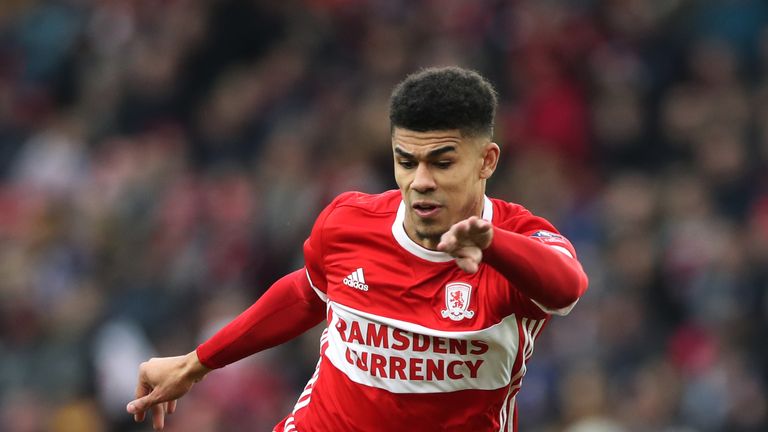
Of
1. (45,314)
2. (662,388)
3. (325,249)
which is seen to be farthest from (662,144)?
(325,249)

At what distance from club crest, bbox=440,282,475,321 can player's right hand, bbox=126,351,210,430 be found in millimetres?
1089

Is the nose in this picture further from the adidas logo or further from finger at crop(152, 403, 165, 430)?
finger at crop(152, 403, 165, 430)

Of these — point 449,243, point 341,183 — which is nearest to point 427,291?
point 449,243

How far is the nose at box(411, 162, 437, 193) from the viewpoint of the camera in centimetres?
481

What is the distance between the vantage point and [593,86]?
12094 millimetres

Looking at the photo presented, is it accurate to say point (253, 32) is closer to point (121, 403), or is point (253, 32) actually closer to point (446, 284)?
point (121, 403)

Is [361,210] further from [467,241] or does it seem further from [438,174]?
[467,241]

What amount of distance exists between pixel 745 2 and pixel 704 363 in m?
3.77

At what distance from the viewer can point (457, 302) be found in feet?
16.3

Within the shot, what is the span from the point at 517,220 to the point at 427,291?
39cm

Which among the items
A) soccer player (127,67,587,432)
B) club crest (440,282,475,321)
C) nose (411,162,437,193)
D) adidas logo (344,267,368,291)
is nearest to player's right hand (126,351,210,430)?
soccer player (127,67,587,432)

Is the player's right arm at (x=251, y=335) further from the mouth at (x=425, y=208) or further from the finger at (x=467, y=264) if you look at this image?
the finger at (x=467, y=264)

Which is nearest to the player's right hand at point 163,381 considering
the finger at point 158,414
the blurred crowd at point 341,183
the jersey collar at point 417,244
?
the finger at point 158,414

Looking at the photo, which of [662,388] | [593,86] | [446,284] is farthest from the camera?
[593,86]
